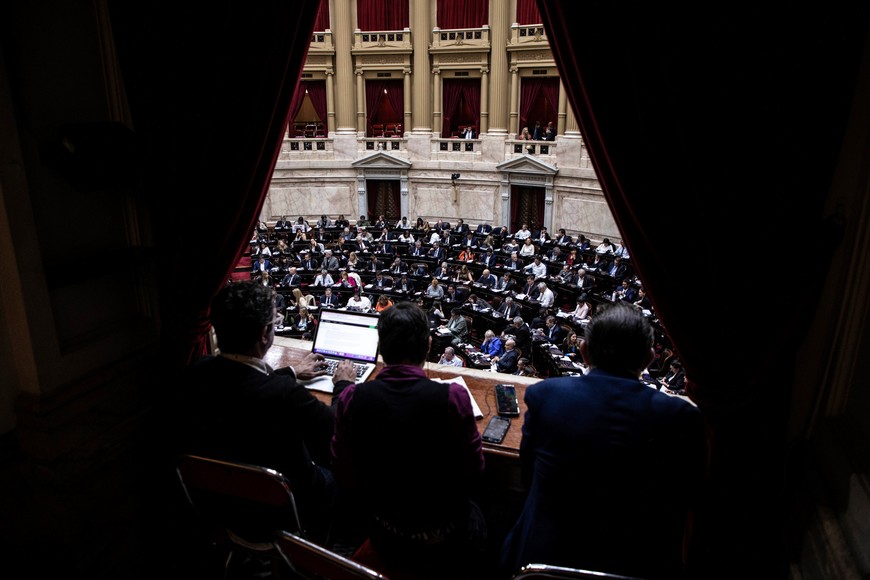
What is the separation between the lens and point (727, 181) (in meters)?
1.98

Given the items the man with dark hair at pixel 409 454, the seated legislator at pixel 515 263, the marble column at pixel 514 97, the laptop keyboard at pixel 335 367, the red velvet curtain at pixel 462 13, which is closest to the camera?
the man with dark hair at pixel 409 454

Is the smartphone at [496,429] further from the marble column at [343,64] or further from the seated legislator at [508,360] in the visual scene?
the marble column at [343,64]

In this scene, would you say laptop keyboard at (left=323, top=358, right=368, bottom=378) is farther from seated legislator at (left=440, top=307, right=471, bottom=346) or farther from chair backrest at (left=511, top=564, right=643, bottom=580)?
seated legislator at (left=440, top=307, right=471, bottom=346)

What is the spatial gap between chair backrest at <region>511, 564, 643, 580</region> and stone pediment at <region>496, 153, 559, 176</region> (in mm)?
15515

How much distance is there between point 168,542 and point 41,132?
210 cm

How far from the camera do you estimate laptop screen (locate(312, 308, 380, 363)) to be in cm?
317

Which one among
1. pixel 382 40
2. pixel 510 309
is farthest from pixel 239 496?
pixel 382 40

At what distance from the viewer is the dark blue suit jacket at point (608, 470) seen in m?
1.88

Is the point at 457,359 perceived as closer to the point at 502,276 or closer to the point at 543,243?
the point at 502,276

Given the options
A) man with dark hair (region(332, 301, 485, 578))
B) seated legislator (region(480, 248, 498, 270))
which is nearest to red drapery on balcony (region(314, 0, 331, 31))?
seated legislator (region(480, 248, 498, 270))

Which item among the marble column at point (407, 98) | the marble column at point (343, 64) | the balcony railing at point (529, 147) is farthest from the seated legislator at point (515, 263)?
the marble column at point (343, 64)

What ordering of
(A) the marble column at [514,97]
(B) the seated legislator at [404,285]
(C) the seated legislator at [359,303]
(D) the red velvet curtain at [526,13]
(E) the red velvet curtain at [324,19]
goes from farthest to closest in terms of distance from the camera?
1. (E) the red velvet curtain at [324,19]
2. (A) the marble column at [514,97]
3. (D) the red velvet curtain at [526,13]
4. (B) the seated legislator at [404,285]
5. (C) the seated legislator at [359,303]

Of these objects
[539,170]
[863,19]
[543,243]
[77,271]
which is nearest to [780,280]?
[863,19]

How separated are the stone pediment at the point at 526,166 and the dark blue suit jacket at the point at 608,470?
1513cm
